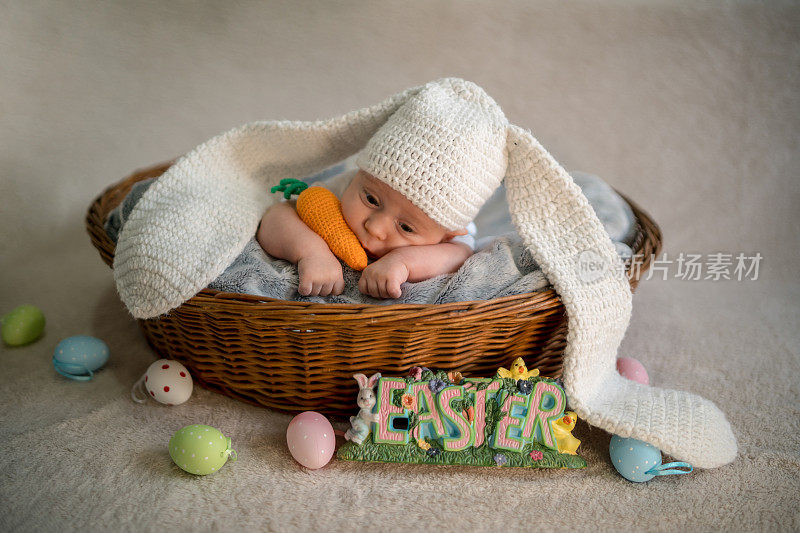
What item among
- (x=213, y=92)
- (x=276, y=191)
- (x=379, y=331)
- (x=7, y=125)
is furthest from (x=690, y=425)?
(x=7, y=125)

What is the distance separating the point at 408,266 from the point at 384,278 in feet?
0.24

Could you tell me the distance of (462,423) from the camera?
1177mm

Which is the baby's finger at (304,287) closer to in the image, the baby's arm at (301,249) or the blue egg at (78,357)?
the baby's arm at (301,249)

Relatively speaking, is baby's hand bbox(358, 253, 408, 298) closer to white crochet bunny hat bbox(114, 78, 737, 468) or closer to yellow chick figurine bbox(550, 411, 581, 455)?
white crochet bunny hat bbox(114, 78, 737, 468)

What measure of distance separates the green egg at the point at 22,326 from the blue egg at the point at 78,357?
148 mm

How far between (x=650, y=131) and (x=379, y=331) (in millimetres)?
1389

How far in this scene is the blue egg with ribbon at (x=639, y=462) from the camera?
1190 mm

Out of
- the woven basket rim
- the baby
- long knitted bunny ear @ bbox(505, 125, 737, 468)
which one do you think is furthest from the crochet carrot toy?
long knitted bunny ear @ bbox(505, 125, 737, 468)

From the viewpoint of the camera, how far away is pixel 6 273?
183 cm

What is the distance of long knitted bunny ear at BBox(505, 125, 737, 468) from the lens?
121cm

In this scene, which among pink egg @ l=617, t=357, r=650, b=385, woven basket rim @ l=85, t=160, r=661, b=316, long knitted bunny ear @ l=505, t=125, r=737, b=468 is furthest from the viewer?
pink egg @ l=617, t=357, r=650, b=385

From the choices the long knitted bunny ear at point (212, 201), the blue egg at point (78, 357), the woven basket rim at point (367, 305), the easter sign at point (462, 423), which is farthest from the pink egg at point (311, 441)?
the blue egg at point (78, 357)

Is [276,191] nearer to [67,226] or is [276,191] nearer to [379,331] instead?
[379,331]

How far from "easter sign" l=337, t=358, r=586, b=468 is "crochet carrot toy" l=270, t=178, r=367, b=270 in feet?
1.01
